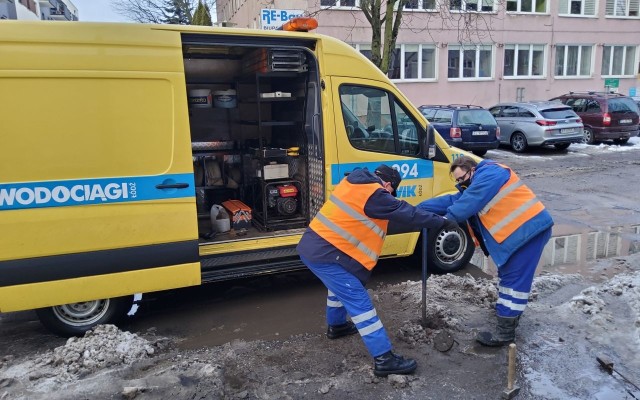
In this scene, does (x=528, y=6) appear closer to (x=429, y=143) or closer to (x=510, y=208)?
(x=429, y=143)

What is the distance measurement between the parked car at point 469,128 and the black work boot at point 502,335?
1207cm

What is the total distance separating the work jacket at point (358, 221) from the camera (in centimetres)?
380

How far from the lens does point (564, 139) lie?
55.5 feet

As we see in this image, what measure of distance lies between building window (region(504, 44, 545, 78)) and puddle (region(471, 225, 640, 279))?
18920mm

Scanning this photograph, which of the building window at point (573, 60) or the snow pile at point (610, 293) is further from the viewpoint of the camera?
the building window at point (573, 60)

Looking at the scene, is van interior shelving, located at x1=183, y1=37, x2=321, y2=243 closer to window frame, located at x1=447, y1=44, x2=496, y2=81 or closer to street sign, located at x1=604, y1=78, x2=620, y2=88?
window frame, located at x1=447, y1=44, x2=496, y2=81

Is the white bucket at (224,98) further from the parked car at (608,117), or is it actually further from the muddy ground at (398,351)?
the parked car at (608,117)

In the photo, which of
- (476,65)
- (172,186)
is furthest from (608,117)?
(172,186)

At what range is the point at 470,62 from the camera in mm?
24656

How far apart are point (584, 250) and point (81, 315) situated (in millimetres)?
6152

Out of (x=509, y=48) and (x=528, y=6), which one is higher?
(x=528, y=6)

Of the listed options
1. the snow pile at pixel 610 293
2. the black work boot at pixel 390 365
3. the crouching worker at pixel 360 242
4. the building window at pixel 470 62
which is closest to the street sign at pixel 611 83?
the building window at pixel 470 62

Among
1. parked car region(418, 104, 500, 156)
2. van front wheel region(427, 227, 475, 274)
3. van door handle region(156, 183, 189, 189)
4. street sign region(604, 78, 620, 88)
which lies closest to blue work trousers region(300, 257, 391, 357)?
van door handle region(156, 183, 189, 189)

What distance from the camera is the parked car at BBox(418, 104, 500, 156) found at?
16.0 m
